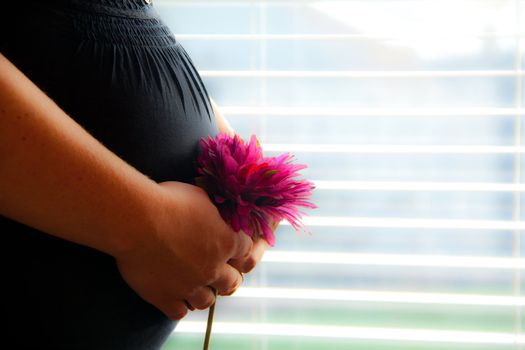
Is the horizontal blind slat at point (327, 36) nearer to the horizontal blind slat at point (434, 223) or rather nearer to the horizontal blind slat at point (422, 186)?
the horizontal blind slat at point (422, 186)

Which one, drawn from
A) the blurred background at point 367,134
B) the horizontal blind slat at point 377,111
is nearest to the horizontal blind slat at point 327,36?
the blurred background at point 367,134

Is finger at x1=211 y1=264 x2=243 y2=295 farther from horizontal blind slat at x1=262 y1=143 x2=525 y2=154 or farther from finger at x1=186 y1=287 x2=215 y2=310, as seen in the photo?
horizontal blind slat at x1=262 y1=143 x2=525 y2=154

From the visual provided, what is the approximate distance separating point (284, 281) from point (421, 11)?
1.01 m

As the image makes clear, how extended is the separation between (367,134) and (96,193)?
5.56 ft

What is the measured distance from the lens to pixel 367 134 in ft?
7.64

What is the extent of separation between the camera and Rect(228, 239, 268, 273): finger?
92 centimetres

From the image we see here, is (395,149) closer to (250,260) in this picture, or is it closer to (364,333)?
(364,333)

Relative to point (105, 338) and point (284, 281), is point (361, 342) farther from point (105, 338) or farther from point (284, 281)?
point (105, 338)

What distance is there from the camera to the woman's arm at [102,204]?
0.70 metres

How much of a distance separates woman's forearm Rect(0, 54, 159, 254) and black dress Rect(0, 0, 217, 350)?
0.20 ft

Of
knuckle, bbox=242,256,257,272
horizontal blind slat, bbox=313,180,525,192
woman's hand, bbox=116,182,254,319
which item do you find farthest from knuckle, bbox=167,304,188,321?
horizontal blind slat, bbox=313,180,525,192

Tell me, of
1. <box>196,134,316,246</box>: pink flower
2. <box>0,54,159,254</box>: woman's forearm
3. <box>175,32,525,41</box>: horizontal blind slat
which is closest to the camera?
<box>0,54,159,254</box>: woman's forearm

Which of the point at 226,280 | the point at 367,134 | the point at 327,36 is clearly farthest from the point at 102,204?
the point at 367,134

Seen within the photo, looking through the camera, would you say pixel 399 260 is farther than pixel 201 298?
Yes
